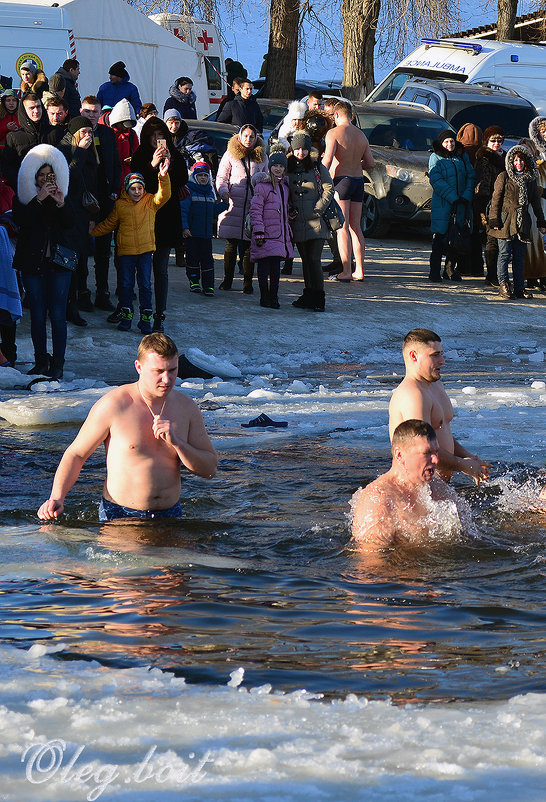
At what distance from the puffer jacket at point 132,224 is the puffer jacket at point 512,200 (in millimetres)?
5130

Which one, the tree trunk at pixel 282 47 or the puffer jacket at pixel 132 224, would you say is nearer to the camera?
the puffer jacket at pixel 132 224

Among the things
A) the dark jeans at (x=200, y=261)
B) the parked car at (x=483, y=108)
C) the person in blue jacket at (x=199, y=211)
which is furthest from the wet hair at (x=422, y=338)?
the parked car at (x=483, y=108)

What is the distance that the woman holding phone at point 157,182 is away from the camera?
12.5 metres

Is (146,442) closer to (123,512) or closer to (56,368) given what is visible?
(123,512)

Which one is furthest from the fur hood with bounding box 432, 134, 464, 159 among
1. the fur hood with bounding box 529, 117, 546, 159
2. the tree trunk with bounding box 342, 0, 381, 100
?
the tree trunk with bounding box 342, 0, 381, 100

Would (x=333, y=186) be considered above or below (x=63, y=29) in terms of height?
below

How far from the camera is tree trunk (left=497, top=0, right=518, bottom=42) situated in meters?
30.0

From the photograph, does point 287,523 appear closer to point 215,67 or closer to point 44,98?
point 44,98

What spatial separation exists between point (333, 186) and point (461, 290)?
10.3 ft

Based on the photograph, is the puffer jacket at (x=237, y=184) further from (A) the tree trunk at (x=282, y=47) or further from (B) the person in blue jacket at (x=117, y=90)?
(A) the tree trunk at (x=282, y=47)

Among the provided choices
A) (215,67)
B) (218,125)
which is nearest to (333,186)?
(218,125)

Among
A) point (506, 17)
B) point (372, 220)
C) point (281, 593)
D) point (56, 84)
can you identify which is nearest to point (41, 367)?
point (56, 84)

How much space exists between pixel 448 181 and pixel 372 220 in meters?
3.66

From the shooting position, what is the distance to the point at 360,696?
4.41 meters
